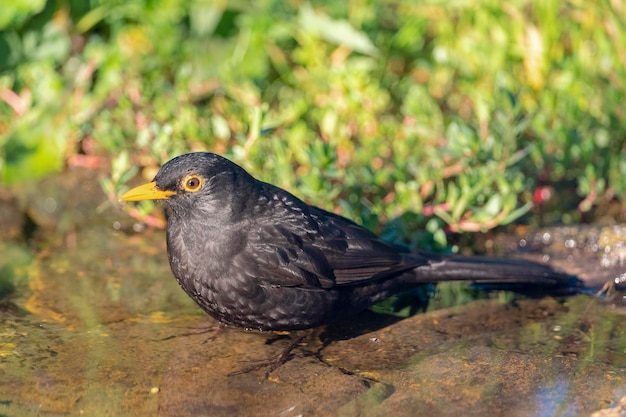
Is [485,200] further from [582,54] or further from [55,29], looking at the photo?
[55,29]

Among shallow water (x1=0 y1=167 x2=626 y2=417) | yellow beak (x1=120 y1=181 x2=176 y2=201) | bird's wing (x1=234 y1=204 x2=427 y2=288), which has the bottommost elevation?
shallow water (x1=0 y1=167 x2=626 y2=417)

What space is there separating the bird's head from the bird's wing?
9.0 inches

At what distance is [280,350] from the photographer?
13.8 ft

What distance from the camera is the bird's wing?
4.21 m

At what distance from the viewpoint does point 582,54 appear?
267 inches

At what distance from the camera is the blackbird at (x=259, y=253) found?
4102mm

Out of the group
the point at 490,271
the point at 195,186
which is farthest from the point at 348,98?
the point at 195,186

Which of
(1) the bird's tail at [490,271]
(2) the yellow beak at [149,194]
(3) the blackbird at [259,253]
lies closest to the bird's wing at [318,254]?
(3) the blackbird at [259,253]

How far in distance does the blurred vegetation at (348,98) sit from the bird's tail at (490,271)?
388 millimetres

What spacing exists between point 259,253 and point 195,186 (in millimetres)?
455

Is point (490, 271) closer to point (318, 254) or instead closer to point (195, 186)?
point (318, 254)

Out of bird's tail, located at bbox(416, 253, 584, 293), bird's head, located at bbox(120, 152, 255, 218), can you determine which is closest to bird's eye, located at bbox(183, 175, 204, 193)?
bird's head, located at bbox(120, 152, 255, 218)

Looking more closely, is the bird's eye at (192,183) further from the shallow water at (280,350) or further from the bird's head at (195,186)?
the shallow water at (280,350)

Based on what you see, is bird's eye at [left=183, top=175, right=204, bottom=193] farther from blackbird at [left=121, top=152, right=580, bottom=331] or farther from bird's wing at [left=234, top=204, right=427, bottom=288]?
bird's wing at [left=234, top=204, right=427, bottom=288]
